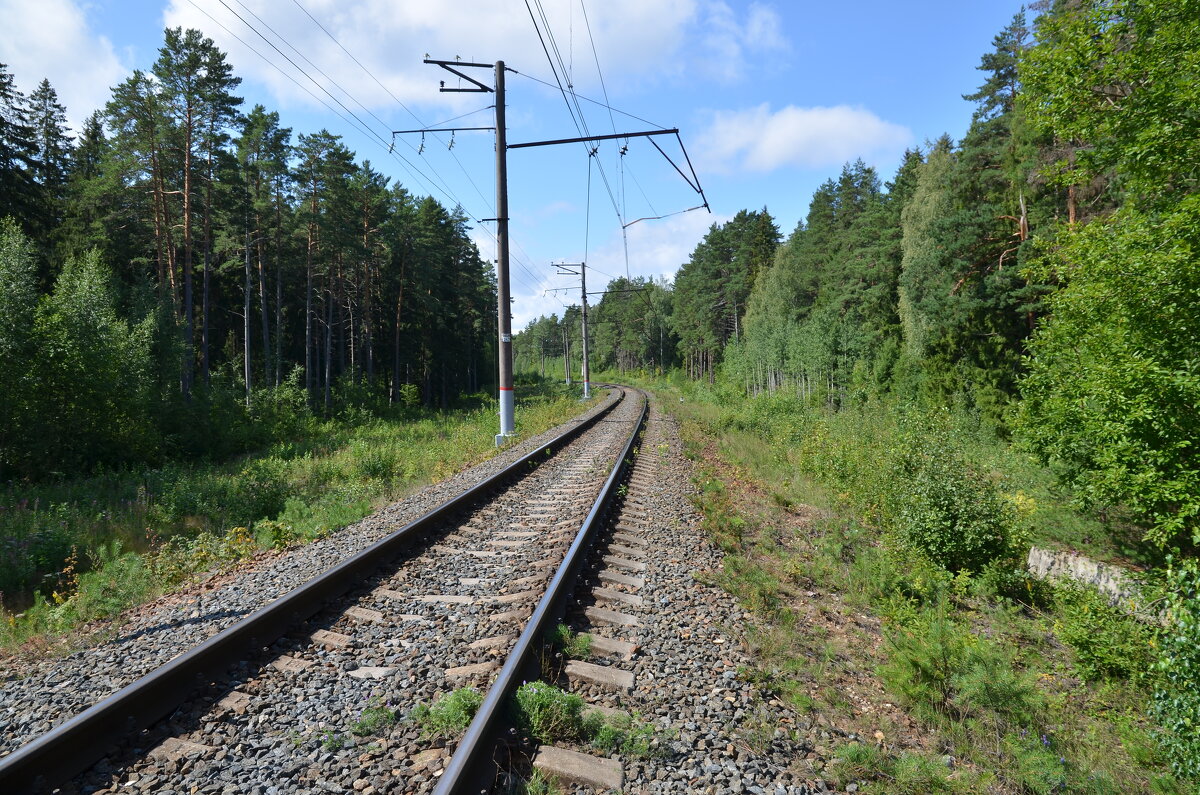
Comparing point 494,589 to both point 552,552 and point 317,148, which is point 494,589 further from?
point 317,148

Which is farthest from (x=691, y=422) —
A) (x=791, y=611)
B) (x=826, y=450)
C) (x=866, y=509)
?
(x=791, y=611)

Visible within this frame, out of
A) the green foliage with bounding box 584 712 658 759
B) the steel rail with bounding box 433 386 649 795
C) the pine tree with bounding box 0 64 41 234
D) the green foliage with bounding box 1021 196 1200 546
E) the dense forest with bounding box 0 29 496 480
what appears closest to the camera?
the steel rail with bounding box 433 386 649 795

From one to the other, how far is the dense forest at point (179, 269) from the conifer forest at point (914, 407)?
13cm

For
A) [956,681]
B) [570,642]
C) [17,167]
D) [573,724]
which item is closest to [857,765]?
[956,681]

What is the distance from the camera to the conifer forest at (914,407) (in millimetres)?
4375

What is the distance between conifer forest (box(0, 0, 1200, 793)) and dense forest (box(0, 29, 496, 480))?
0.44 ft

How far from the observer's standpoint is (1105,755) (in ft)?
12.5

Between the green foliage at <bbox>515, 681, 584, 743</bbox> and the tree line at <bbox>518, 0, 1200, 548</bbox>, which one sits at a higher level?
the tree line at <bbox>518, 0, 1200, 548</bbox>

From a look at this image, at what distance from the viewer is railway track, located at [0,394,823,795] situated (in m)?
2.82

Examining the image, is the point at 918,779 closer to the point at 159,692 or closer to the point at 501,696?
the point at 501,696

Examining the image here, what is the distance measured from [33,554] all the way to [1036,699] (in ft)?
33.7

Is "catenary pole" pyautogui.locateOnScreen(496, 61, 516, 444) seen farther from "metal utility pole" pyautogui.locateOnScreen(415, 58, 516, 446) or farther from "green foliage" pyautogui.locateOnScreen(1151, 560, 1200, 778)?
"green foliage" pyautogui.locateOnScreen(1151, 560, 1200, 778)

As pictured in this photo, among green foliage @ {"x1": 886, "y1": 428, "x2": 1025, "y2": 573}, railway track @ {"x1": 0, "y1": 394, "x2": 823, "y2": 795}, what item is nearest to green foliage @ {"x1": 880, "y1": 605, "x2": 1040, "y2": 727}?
railway track @ {"x1": 0, "y1": 394, "x2": 823, "y2": 795}

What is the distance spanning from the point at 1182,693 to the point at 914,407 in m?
9.01
